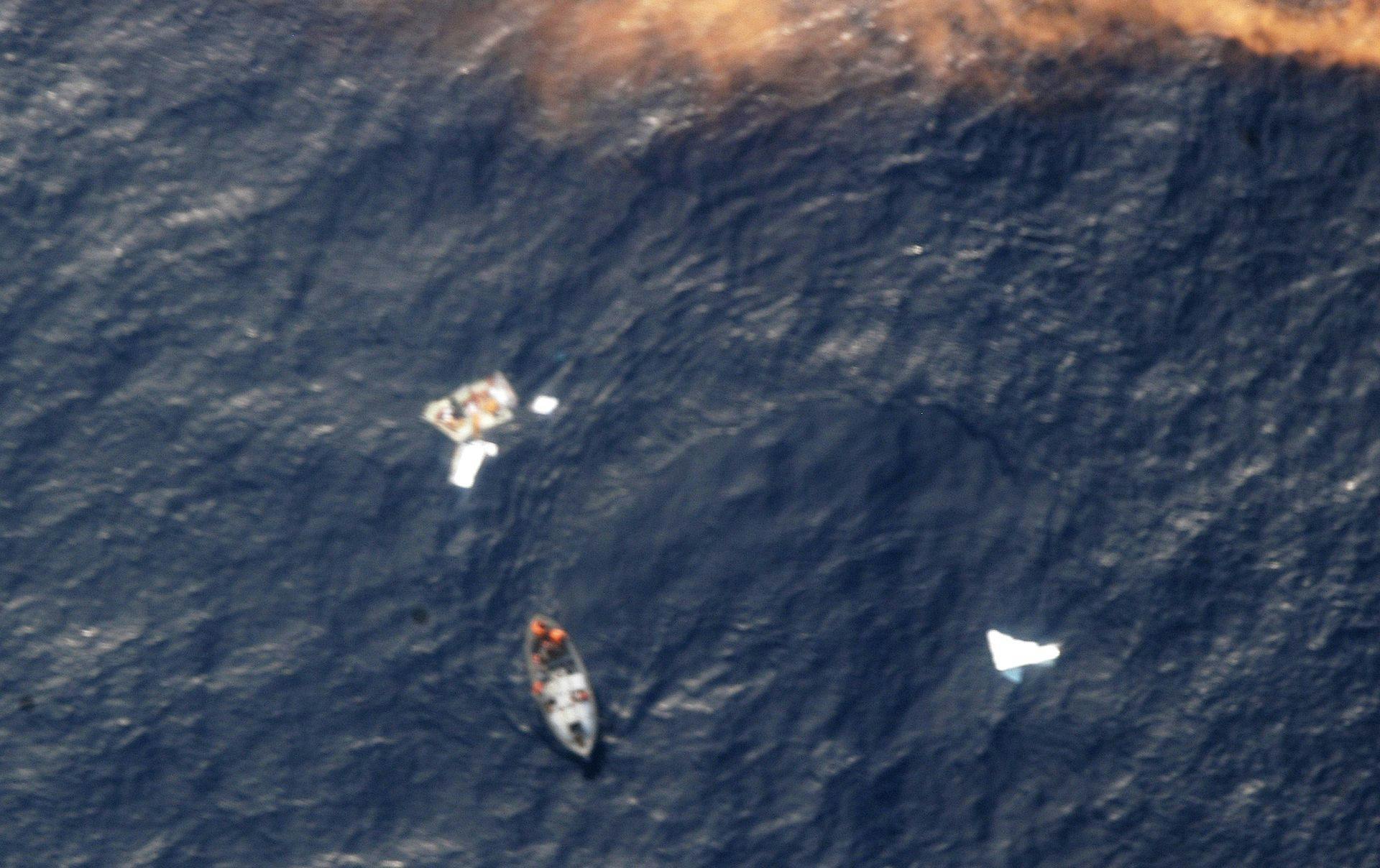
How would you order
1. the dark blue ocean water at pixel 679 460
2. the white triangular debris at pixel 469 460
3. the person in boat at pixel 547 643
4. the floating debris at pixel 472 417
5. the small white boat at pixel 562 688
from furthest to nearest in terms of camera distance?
the floating debris at pixel 472 417
the white triangular debris at pixel 469 460
the person in boat at pixel 547 643
the dark blue ocean water at pixel 679 460
the small white boat at pixel 562 688

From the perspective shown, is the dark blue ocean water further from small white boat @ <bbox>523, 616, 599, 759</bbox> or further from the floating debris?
small white boat @ <bbox>523, 616, 599, 759</bbox>

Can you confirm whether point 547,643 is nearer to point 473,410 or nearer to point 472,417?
point 472,417

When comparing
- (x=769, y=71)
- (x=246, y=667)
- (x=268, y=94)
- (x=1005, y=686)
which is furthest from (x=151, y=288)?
(x=1005, y=686)

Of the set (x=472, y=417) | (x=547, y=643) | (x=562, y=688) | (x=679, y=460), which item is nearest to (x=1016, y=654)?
(x=679, y=460)

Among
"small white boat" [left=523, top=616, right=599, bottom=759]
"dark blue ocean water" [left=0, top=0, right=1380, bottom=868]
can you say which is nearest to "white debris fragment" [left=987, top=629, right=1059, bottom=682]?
"dark blue ocean water" [left=0, top=0, right=1380, bottom=868]

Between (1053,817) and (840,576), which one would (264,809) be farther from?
(1053,817)

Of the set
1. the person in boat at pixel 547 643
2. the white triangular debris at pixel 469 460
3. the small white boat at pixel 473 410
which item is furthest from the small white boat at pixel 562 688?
the small white boat at pixel 473 410

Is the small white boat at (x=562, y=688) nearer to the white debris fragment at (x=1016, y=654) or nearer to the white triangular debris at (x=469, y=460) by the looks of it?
the white triangular debris at (x=469, y=460)
